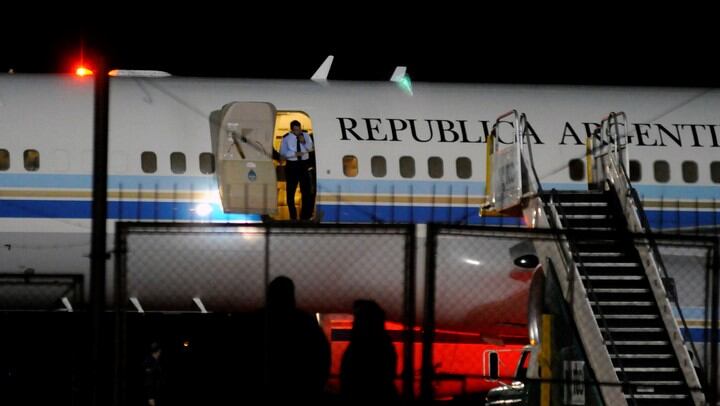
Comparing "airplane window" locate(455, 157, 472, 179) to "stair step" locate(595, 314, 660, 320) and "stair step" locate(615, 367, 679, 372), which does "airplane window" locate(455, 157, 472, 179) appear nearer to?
"stair step" locate(595, 314, 660, 320)

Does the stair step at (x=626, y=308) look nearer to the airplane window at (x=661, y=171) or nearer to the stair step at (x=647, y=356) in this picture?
the stair step at (x=647, y=356)

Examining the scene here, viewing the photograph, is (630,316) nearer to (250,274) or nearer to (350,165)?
(250,274)

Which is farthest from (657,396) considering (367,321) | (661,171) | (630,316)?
(661,171)

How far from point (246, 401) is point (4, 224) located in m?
6.86

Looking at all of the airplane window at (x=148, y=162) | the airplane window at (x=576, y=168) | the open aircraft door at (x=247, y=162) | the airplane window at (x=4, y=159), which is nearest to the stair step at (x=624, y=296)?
the open aircraft door at (x=247, y=162)

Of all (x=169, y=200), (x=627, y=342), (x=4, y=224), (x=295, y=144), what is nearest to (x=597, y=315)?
(x=627, y=342)

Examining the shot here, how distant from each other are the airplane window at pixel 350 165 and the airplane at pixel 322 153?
0.05ft

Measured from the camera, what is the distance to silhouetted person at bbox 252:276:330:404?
11211 millimetres

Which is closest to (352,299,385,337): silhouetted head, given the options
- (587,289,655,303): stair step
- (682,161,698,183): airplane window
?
(587,289,655,303): stair step

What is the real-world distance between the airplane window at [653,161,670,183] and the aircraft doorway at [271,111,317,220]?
16.7 ft

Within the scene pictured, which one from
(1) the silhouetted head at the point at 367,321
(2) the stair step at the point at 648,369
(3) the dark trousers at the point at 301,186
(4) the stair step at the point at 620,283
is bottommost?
(2) the stair step at the point at 648,369

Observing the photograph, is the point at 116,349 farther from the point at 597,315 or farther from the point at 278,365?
the point at 597,315

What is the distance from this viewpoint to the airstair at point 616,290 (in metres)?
12.5

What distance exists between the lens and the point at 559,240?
39.0 ft
